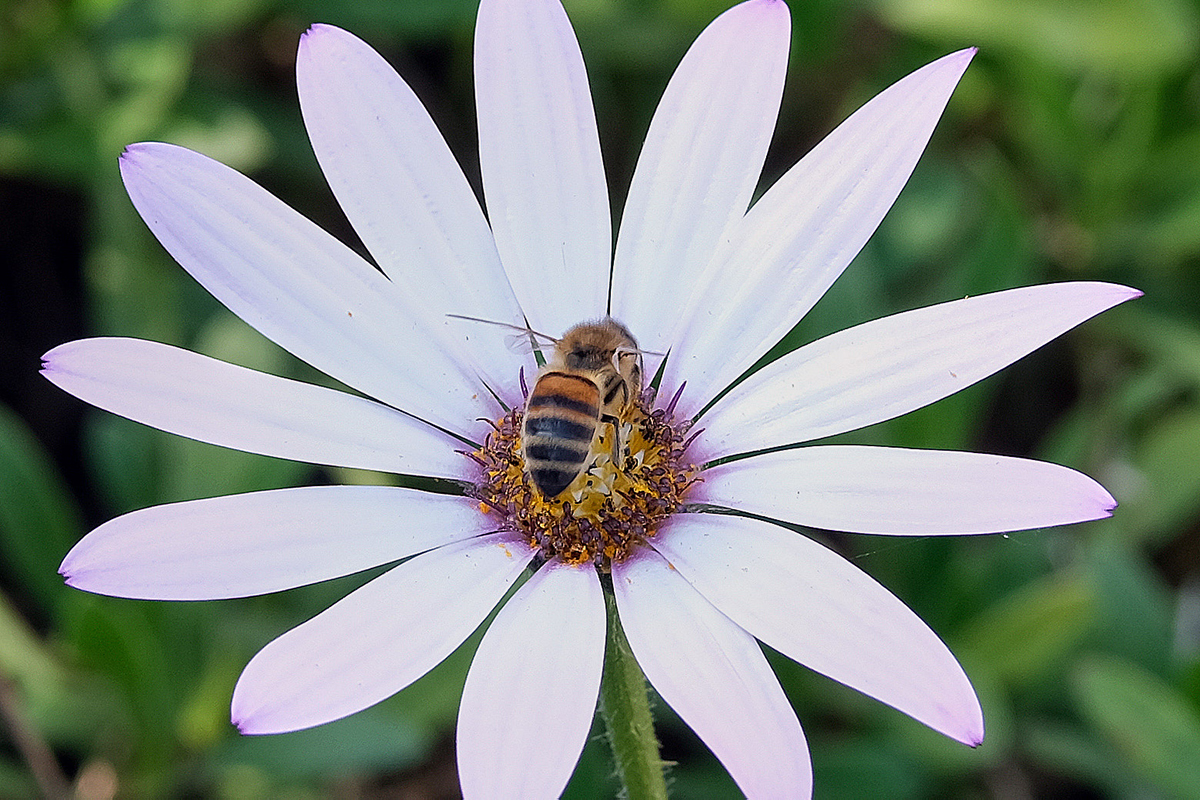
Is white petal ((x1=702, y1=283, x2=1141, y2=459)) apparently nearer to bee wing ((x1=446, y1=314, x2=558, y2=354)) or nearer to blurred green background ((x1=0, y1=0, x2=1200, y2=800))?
bee wing ((x1=446, y1=314, x2=558, y2=354))

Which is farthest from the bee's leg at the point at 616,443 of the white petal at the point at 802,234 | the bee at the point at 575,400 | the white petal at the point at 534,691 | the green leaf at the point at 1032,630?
the green leaf at the point at 1032,630

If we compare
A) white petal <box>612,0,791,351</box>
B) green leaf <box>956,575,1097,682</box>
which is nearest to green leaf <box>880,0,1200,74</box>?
green leaf <box>956,575,1097,682</box>

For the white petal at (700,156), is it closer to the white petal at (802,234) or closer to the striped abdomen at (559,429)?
the white petal at (802,234)

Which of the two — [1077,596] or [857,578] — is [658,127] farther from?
[1077,596]

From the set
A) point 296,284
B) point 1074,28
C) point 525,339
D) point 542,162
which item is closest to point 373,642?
point 296,284

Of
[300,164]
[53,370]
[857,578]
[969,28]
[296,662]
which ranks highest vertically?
[969,28]

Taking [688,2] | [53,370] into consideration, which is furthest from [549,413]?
[688,2]

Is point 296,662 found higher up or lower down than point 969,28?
lower down
